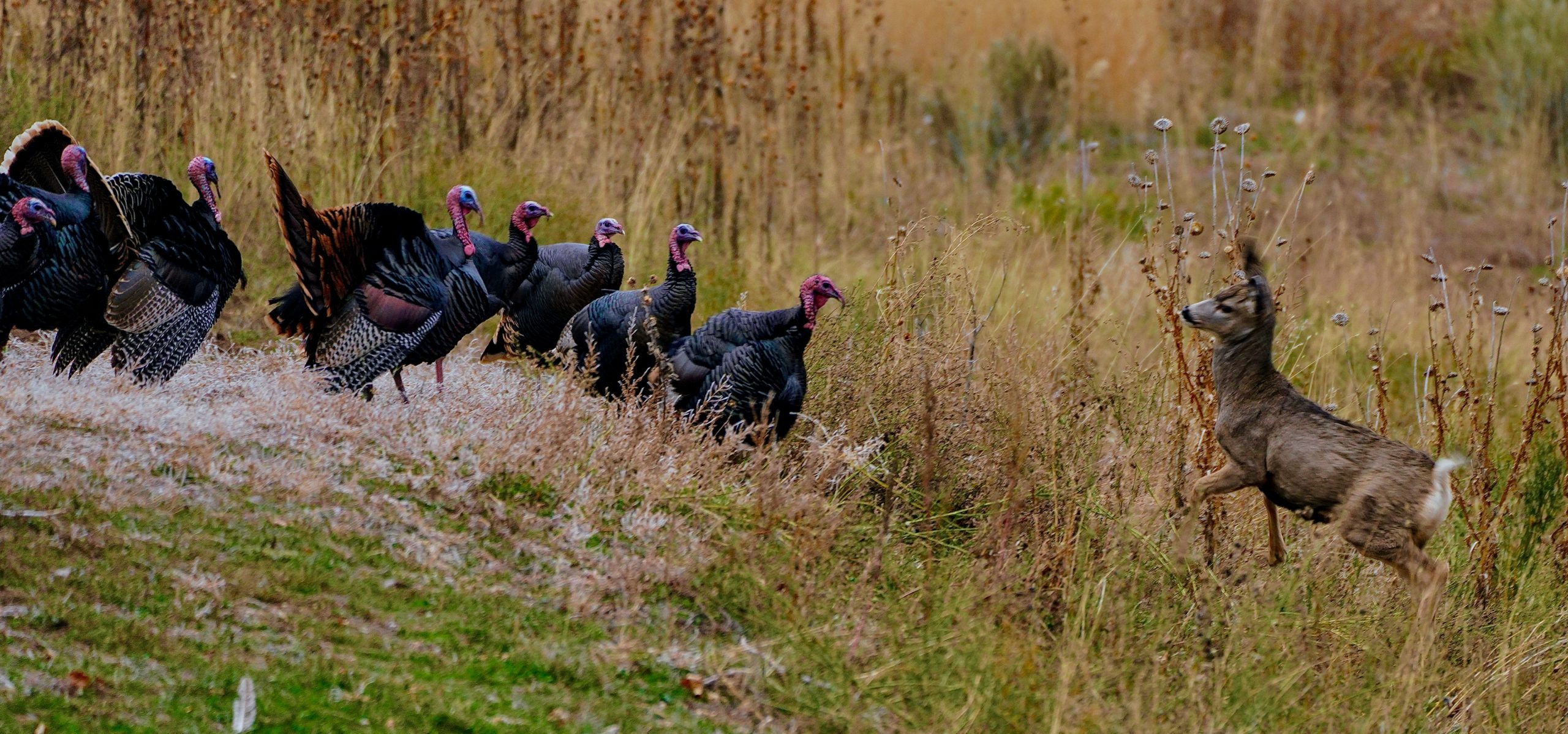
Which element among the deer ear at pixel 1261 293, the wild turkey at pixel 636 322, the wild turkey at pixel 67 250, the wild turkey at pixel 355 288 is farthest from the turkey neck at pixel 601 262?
the deer ear at pixel 1261 293

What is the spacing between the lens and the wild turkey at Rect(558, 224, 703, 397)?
632cm

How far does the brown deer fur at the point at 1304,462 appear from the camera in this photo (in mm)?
4754

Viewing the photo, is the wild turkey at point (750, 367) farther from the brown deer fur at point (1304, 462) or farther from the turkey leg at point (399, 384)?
the brown deer fur at point (1304, 462)

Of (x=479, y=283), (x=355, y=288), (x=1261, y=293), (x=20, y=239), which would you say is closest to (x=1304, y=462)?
(x=1261, y=293)

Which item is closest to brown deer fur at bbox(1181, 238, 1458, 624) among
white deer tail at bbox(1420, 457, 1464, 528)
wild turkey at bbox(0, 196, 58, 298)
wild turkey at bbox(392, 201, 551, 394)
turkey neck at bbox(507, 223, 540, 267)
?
white deer tail at bbox(1420, 457, 1464, 528)

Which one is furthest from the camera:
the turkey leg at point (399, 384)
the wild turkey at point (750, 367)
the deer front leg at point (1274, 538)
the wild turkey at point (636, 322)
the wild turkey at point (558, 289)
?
the wild turkey at point (558, 289)

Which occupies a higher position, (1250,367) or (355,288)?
(355,288)

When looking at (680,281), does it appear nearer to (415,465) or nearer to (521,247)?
(521,247)

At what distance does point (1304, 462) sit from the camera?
485 centimetres

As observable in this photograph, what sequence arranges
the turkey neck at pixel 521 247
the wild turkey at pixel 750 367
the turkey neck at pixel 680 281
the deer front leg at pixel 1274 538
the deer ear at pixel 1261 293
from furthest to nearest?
the turkey neck at pixel 521 247 < the turkey neck at pixel 680 281 < the wild turkey at pixel 750 367 < the deer front leg at pixel 1274 538 < the deer ear at pixel 1261 293

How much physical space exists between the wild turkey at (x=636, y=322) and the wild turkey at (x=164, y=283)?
1.43 metres

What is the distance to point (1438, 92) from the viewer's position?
15.2 metres

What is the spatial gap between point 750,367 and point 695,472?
27.5 inches

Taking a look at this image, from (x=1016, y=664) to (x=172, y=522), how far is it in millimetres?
2369
